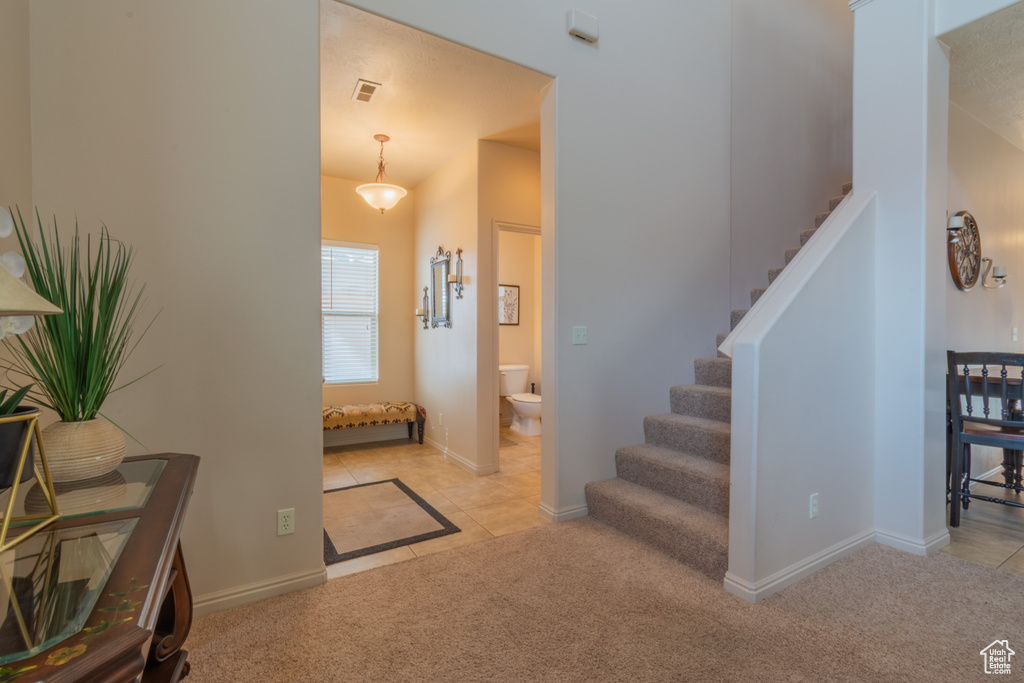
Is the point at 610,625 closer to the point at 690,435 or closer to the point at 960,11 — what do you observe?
the point at 690,435

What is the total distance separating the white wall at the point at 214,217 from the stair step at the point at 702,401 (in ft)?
7.54

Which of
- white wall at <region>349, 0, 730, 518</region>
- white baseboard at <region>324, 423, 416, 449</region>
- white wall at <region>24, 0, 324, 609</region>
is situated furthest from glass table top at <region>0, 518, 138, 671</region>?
white baseboard at <region>324, 423, 416, 449</region>

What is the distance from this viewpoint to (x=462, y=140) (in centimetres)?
397

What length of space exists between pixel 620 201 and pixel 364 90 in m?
1.78

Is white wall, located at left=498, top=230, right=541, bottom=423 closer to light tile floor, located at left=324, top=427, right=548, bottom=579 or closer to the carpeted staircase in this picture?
light tile floor, located at left=324, top=427, right=548, bottom=579

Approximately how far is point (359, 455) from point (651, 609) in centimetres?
330

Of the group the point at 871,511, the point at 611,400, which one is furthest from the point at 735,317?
the point at 871,511

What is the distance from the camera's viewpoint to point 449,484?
3783 mm

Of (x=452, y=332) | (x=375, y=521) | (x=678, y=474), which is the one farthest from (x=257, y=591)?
(x=452, y=332)

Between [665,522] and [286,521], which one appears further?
[665,522]

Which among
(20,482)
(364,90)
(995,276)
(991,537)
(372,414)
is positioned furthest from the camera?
(372,414)

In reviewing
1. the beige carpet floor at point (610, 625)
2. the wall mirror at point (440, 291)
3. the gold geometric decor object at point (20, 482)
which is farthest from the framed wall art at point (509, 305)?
the gold geometric decor object at point (20, 482)

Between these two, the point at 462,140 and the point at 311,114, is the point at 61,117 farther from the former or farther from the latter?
the point at 462,140

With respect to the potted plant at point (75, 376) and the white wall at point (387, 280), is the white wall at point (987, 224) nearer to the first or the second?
the potted plant at point (75, 376)
